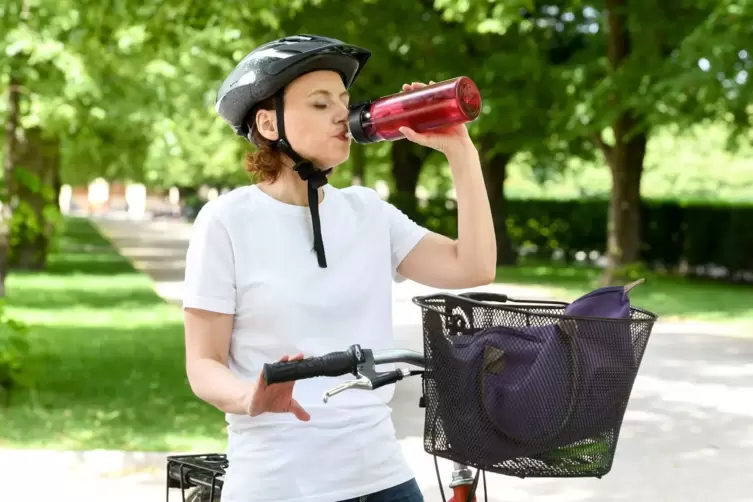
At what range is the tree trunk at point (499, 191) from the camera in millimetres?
30266

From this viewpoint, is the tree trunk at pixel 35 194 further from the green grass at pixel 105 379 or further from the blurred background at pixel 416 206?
the green grass at pixel 105 379

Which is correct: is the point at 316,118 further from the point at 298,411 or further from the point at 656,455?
the point at 656,455

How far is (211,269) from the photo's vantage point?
279 centimetres

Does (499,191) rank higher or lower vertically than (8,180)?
lower

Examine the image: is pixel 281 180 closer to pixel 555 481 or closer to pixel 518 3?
pixel 555 481

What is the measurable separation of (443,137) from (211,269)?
22.1 inches

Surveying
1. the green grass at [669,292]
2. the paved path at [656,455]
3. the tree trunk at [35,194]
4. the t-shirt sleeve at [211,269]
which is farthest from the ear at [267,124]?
the tree trunk at [35,194]

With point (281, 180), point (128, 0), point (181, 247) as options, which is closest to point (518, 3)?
point (128, 0)

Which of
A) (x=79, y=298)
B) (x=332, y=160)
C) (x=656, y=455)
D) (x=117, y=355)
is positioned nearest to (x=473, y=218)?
(x=332, y=160)

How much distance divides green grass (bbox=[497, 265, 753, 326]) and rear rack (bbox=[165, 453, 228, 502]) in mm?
15079

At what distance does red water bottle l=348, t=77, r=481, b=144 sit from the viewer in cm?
260

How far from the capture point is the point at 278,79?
285 centimetres

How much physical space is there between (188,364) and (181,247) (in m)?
41.1

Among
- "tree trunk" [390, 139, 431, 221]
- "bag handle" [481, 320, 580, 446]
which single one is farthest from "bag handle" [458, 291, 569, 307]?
"tree trunk" [390, 139, 431, 221]
